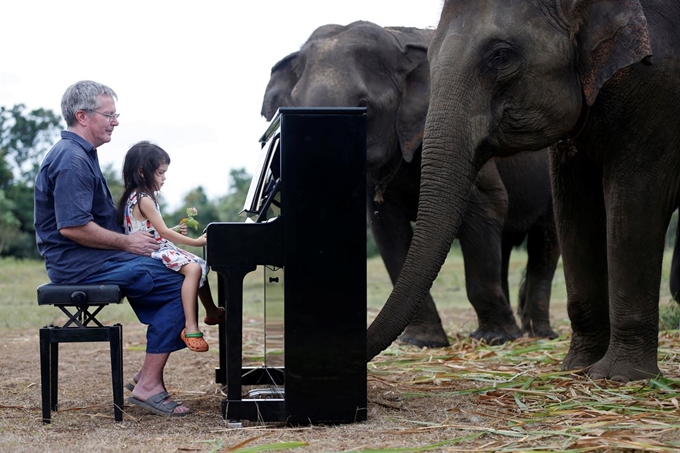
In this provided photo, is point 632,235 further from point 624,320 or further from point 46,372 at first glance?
point 46,372

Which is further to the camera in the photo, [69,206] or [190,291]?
[190,291]

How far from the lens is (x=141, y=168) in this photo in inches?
233

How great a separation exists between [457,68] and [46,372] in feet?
9.22

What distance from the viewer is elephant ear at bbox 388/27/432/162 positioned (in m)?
9.53

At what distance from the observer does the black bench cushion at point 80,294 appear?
552 cm

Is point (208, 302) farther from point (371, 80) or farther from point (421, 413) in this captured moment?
point (371, 80)

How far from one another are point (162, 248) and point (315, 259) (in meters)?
1.12

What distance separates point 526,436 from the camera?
15.6 ft

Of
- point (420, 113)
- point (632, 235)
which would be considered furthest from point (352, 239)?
point (420, 113)

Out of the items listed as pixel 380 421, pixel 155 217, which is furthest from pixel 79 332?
pixel 380 421

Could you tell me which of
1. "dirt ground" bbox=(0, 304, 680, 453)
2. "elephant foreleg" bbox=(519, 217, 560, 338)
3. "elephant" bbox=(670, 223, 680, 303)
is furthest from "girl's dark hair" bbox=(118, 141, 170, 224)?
"elephant" bbox=(670, 223, 680, 303)

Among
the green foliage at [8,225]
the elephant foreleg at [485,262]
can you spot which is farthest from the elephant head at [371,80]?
the green foliage at [8,225]

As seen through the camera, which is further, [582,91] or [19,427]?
[582,91]

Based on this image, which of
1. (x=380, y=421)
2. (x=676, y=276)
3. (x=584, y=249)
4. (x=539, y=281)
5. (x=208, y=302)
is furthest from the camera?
(x=539, y=281)
